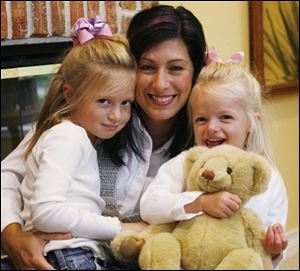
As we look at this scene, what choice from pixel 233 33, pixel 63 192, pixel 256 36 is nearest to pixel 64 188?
pixel 63 192

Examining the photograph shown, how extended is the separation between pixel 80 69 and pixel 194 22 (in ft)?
0.56

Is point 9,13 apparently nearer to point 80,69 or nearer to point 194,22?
point 80,69

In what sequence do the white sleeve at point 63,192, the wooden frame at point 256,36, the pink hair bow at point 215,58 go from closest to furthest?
the white sleeve at point 63,192
the pink hair bow at point 215,58
the wooden frame at point 256,36

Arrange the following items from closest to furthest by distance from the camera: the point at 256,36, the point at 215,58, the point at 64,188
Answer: the point at 64,188 → the point at 215,58 → the point at 256,36

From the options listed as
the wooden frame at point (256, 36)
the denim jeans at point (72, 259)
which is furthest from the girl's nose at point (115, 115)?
the wooden frame at point (256, 36)

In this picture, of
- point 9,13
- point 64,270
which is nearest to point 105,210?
point 64,270

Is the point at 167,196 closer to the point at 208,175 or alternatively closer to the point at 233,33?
the point at 208,175

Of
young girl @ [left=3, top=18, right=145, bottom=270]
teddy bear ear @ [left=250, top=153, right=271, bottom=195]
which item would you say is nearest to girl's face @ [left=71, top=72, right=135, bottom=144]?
young girl @ [left=3, top=18, right=145, bottom=270]

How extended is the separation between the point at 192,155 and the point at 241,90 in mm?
66

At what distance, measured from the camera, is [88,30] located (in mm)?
481

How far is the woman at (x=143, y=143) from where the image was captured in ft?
1.43

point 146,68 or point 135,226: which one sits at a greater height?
point 146,68

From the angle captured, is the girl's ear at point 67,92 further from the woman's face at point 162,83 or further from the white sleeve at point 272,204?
the white sleeve at point 272,204

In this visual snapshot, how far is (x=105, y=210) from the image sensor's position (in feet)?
1.56
